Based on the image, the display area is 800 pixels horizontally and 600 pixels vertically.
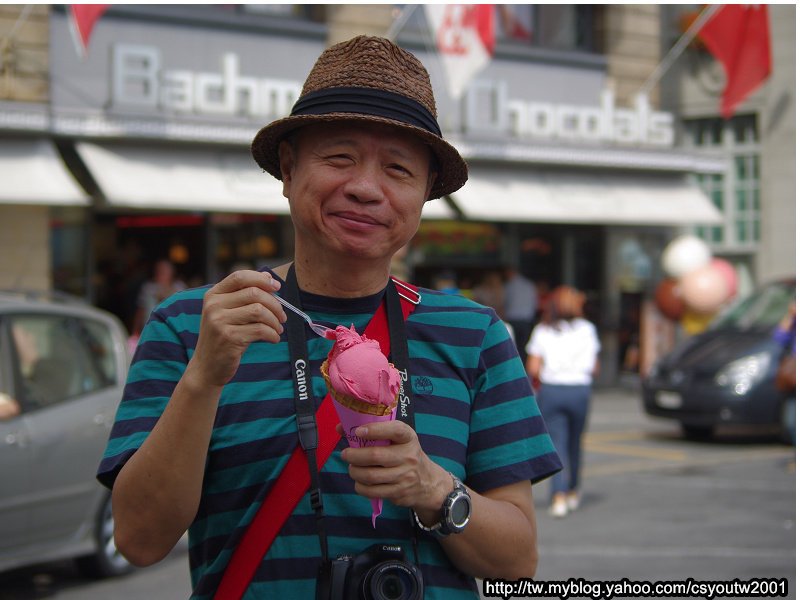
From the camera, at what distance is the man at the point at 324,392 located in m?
1.77

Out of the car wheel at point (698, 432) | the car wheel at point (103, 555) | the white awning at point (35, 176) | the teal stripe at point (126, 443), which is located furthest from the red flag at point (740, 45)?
the teal stripe at point (126, 443)

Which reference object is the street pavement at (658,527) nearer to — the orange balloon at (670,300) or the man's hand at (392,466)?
the orange balloon at (670,300)

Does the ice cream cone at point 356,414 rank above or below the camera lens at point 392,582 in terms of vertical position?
above

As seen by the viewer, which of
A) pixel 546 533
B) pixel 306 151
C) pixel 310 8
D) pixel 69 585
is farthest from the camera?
pixel 310 8

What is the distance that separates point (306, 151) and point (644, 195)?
1545cm

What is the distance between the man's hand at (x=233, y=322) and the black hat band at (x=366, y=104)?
385mm

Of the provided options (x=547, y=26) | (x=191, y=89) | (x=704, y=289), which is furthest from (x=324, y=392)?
(x=547, y=26)

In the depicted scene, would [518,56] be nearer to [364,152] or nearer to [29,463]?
[29,463]

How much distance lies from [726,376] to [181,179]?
6.84 m

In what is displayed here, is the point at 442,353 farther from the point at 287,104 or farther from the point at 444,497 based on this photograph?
the point at 287,104

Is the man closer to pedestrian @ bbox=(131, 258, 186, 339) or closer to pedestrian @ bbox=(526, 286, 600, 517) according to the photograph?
pedestrian @ bbox=(526, 286, 600, 517)

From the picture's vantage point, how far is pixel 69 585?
6605mm

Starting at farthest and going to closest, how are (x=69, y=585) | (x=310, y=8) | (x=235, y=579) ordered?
(x=310, y=8) < (x=69, y=585) < (x=235, y=579)

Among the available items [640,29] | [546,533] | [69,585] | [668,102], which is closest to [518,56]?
[640,29]
